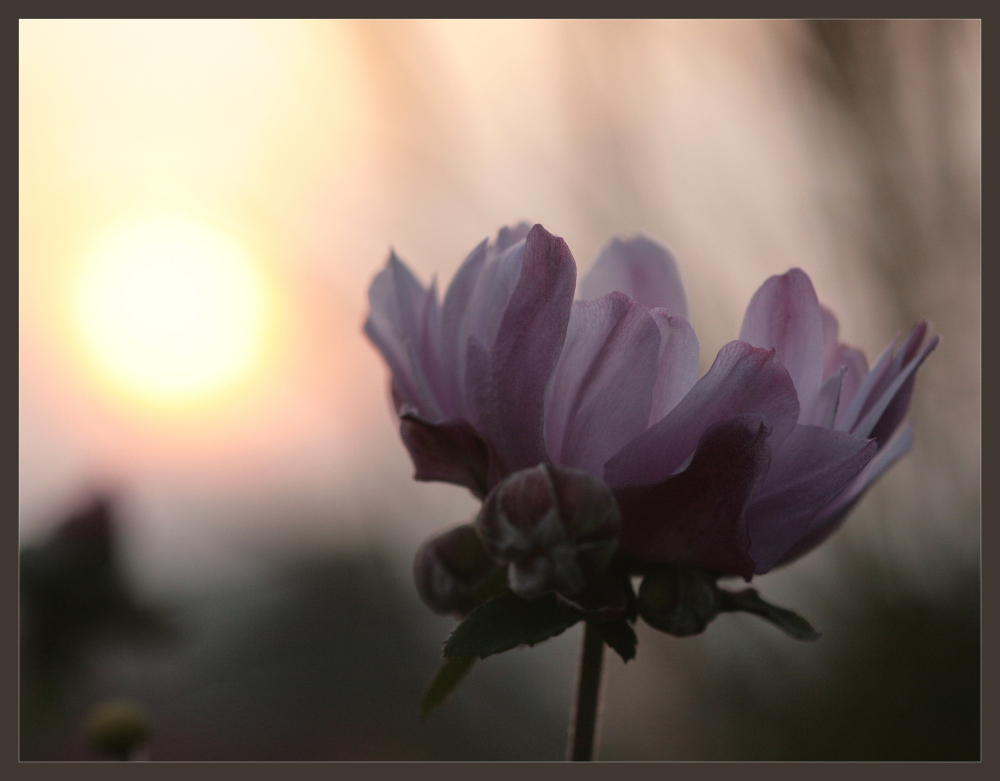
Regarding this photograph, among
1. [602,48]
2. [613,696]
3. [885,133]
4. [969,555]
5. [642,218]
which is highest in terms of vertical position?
[602,48]

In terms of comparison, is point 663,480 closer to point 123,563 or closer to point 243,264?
point 123,563

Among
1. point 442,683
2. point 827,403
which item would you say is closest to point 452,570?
point 442,683

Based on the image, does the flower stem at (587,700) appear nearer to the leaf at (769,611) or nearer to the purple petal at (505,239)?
the leaf at (769,611)

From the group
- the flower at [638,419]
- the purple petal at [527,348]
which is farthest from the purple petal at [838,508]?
the purple petal at [527,348]

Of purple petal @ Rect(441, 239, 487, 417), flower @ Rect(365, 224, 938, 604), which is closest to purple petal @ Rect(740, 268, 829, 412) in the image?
flower @ Rect(365, 224, 938, 604)

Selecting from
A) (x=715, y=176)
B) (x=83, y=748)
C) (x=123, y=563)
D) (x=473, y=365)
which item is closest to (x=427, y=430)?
(x=473, y=365)

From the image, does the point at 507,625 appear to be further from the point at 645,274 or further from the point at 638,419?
the point at 645,274

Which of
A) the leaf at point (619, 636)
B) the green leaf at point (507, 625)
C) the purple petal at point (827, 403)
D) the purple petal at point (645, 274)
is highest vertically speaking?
the purple petal at point (645, 274)
